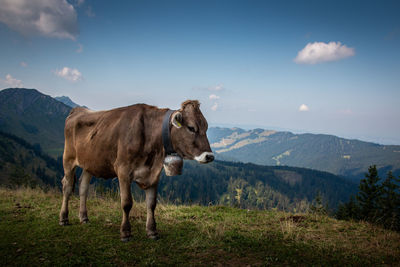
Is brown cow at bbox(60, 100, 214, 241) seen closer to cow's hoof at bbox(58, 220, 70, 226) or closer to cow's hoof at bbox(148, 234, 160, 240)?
Answer: cow's hoof at bbox(148, 234, 160, 240)

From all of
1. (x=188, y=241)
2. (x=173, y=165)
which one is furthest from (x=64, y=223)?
(x=173, y=165)

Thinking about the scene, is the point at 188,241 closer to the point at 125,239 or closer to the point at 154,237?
the point at 154,237

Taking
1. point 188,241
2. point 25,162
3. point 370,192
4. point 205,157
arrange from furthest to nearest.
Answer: point 25,162 → point 370,192 → point 188,241 → point 205,157

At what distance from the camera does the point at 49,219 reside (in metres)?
6.47

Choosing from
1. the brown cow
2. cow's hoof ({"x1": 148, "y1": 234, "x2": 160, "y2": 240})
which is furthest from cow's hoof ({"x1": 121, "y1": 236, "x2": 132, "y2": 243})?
cow's hoof ({"x1": 148, "y1": 234, "x2": 160, "y2": 240})

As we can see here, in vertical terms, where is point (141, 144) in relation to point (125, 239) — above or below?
above

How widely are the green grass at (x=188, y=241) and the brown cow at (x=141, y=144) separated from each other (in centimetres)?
73

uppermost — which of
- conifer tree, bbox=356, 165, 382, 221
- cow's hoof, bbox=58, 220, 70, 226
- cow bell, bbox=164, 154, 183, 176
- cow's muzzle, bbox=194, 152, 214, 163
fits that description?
cow's muzzle, bbox=194, 152, 214, 163

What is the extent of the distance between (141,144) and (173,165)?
851 millimetres

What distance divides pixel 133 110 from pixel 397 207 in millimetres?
52108

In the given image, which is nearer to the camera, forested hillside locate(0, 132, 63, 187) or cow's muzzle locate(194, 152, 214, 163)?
cow's muzzle locate(194, 152, 214, 163)

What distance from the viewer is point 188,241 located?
5316 millimetres

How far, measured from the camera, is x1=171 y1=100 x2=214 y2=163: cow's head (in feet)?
16.5

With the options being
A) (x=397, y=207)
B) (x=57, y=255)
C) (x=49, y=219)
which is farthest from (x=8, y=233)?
(x=397, y=207)
